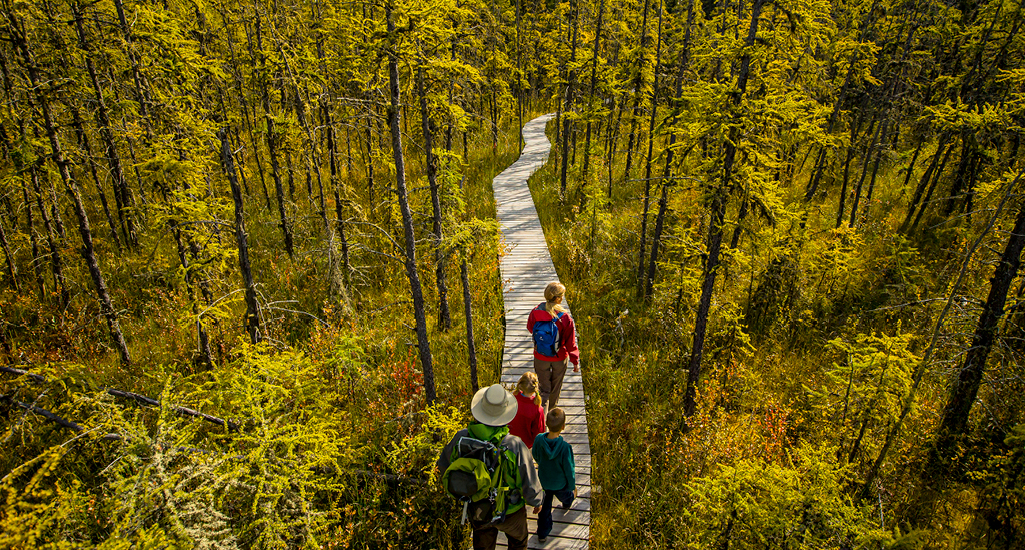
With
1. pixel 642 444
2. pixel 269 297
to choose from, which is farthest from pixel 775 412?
pixel 269 297

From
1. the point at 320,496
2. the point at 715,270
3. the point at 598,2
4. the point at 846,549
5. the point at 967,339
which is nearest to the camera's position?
the point at 846,549

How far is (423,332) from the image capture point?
6.71 m

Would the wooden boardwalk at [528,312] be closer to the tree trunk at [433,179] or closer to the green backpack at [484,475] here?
the green backpack at [484,475]

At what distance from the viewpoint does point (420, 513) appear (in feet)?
19.5

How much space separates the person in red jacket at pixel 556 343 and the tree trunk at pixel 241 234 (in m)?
4.51

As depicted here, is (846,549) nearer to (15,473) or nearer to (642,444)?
(642,444)

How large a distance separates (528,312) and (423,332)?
3945 millimetres

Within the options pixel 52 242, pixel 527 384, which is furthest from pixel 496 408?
pixel 52 242

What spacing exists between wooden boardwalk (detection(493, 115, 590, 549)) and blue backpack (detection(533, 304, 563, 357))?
158 cm

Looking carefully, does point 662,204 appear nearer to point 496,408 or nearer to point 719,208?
point 719,208

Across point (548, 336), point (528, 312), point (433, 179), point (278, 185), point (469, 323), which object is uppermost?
point (433, 179)

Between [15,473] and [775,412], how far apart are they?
1049cm

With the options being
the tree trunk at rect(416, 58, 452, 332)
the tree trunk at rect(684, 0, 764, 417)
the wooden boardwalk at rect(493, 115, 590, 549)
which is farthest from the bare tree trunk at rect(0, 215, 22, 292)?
the tree trunk at rect(684, 0, 764, 417)

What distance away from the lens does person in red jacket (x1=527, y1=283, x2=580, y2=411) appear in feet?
21.6
